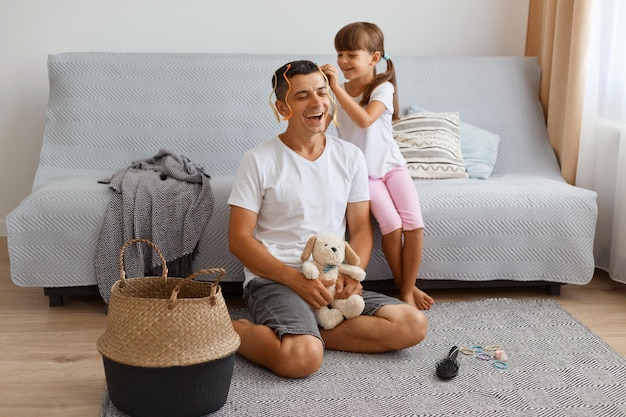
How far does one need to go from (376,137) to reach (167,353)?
1.15 meters

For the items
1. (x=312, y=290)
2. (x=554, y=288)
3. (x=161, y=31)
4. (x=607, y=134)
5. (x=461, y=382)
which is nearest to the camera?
(x=461, y=382)

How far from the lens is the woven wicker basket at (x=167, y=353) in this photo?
5.80 feet

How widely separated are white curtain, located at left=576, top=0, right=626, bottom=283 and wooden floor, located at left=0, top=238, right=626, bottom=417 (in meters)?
0.18

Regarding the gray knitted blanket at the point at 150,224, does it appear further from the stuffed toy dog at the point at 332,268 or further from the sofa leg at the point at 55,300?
the stuffed toy dog at the point at 332,268

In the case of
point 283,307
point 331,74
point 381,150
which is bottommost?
point 283,307

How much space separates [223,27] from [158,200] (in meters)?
1.20

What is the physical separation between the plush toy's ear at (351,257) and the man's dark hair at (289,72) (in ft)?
1.54

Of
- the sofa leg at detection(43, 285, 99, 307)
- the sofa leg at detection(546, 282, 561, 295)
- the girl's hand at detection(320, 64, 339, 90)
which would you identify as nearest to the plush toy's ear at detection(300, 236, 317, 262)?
the girl's hand at detection(320, 64, 339, 90)

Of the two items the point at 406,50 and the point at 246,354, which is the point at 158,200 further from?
the point at 406,50

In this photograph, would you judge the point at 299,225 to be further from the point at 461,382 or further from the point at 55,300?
the point at 55,300

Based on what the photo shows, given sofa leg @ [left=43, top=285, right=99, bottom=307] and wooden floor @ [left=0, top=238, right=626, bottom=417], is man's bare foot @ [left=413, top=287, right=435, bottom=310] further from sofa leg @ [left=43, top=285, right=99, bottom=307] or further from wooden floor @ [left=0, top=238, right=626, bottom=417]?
sofa leg @ [left=43, top=285, right=99, bottom=307]

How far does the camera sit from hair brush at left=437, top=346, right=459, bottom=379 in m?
2.08

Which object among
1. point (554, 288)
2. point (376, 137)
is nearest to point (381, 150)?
point (376, 137)

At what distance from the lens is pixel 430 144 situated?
9.99 feet
